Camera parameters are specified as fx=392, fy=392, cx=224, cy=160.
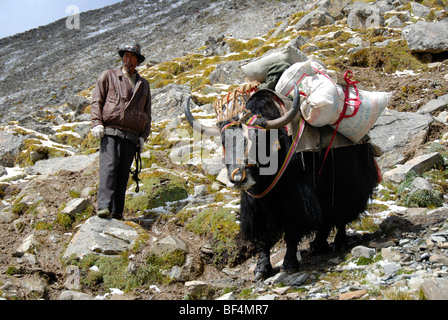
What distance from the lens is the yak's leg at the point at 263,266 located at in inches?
158

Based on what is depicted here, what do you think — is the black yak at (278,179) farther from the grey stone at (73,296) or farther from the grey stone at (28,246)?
the grey stone at (28,246)

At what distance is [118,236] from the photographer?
469 centimetres

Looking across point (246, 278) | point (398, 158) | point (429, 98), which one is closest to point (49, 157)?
point (246, 278)

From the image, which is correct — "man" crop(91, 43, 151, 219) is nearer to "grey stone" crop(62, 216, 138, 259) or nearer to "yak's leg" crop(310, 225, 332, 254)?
"grey stone" crop(62, 216, 138, 259)

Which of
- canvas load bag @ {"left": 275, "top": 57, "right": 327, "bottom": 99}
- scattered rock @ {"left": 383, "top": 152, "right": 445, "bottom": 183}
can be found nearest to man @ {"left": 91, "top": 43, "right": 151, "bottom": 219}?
canvas load bag @ {"left": 275, "top": 57, "right": 327, "bottom": 99}

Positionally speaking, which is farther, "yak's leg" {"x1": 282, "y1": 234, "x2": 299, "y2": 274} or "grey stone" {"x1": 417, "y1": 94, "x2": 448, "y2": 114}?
"grey stone" {"x1": 417, "y1": 94, "x2": 448, "y2": 114}

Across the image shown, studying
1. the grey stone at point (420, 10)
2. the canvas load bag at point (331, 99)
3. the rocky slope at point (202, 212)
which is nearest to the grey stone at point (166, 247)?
the rocky slope at point (202, 212)

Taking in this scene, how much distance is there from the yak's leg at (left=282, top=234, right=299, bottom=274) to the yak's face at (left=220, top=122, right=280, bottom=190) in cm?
77

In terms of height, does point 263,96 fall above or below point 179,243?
above

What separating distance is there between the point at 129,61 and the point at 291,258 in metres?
3.39

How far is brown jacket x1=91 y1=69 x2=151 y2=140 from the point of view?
5.26m
